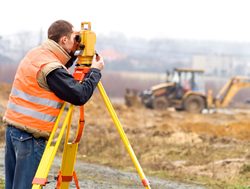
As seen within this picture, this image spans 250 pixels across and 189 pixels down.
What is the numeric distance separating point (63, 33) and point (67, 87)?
44 centimetres

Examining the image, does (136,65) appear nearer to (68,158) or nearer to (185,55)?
(185,55)

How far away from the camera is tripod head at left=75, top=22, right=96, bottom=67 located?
516 centimetres

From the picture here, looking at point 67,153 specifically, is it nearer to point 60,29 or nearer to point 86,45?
point 86,45

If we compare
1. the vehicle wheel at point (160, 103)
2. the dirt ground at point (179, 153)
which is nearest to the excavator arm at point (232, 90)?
the vehicle wheel at point (160, 103)

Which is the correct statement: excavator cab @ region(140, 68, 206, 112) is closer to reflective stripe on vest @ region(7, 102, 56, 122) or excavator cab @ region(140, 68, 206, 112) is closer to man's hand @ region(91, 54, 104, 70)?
man's hand @ region(91, 54, 104, 70)

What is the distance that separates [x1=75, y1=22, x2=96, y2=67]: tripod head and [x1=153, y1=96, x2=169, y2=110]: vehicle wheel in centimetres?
3099

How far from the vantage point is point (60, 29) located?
511 centimetres

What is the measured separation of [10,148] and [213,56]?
14939 cm

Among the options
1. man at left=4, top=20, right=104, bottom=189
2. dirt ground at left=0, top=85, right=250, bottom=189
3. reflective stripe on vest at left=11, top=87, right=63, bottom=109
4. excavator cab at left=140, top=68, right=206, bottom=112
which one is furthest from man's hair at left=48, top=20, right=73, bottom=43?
excavator cab at left=140, top=68, right=206, bottom=112

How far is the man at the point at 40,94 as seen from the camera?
16.5 ft

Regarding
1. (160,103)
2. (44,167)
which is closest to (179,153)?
(44,167)

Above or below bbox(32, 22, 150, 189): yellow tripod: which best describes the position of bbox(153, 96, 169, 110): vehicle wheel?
below

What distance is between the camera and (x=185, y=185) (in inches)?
416

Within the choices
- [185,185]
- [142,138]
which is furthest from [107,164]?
[142,138]
